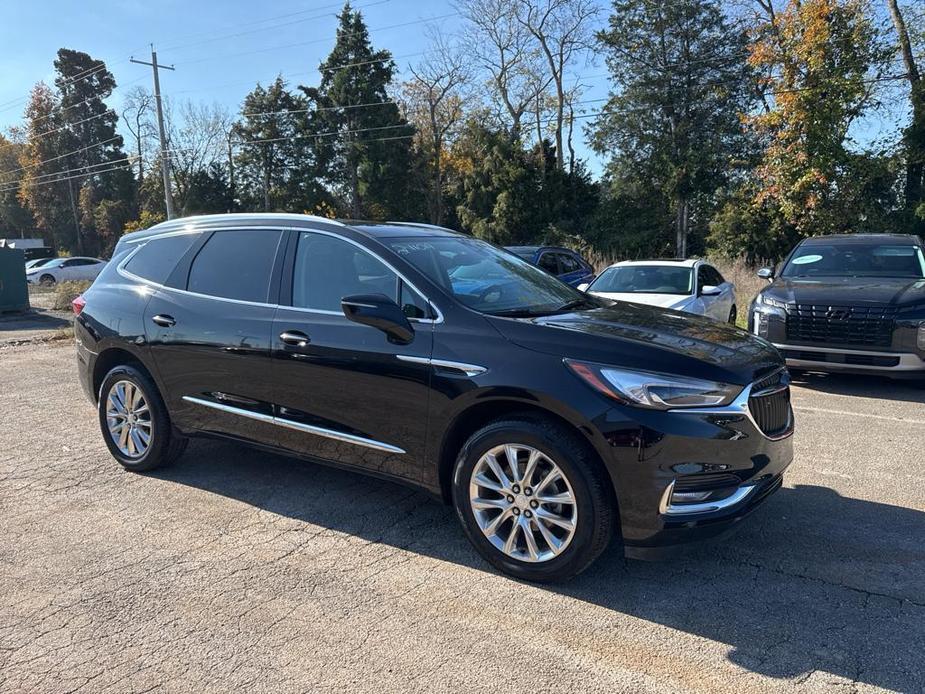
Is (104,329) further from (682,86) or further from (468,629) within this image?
(682,86)

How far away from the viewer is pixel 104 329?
5070 mm

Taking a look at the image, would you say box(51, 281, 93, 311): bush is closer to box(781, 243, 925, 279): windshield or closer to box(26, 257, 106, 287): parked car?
box(26, 257, 106, 287): parked car

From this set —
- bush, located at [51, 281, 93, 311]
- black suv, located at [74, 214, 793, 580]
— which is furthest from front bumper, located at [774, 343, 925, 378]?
bush, located at [51, 281, 93, 311]

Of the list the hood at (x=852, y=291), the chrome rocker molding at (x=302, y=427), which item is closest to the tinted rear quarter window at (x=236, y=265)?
the chrome rocker molding at (x=302, y=427)

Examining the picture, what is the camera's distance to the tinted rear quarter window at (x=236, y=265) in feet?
14.2

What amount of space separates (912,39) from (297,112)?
3563 cm

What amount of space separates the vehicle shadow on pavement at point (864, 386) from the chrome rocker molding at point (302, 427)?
5743mm

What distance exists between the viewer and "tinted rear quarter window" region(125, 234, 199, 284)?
4848mm

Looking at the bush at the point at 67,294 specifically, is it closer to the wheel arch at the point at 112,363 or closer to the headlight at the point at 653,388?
the wheel arch at the point at 112,363

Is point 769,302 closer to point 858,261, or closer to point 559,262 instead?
point 858,261

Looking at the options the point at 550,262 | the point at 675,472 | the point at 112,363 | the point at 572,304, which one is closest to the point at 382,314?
the point at 572,304

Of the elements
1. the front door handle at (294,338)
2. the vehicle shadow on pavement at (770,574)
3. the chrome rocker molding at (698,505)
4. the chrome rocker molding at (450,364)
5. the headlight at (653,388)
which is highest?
the front door handle at (294,338)

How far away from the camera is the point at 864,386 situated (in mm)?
7664

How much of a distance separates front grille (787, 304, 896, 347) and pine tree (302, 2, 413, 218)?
1461 inches
